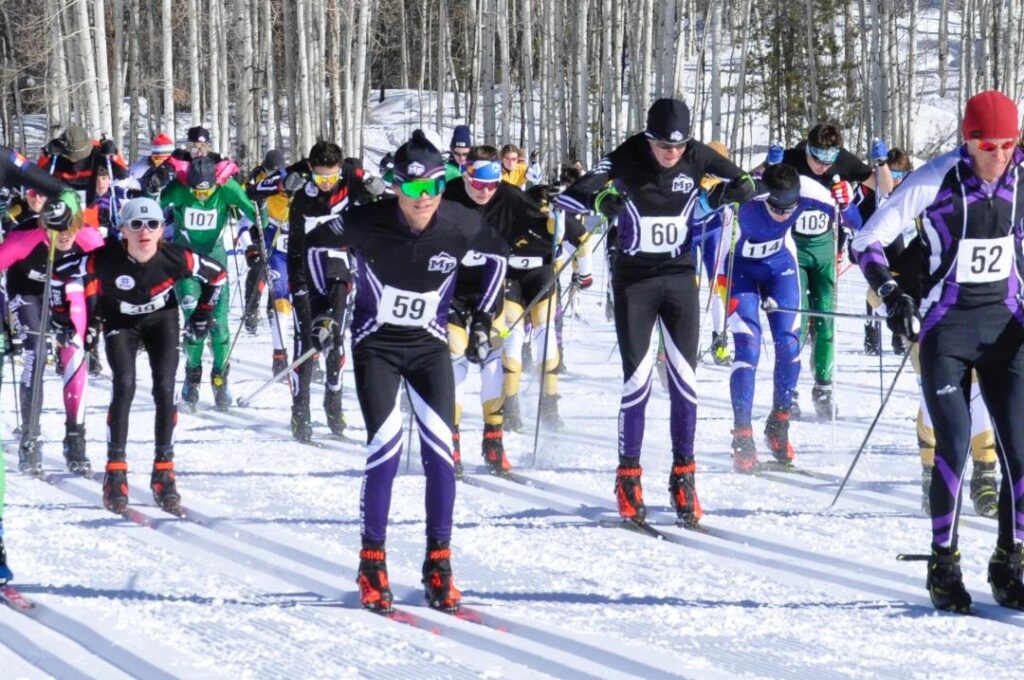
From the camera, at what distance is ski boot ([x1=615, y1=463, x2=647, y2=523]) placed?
702 centimetres

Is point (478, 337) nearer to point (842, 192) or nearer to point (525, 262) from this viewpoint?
point (525, 262)

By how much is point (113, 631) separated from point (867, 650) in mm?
2769

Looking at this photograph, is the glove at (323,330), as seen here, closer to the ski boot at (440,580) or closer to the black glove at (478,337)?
the black glove at (478,337)

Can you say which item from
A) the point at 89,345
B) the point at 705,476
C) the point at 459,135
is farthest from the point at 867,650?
the point at 459,135

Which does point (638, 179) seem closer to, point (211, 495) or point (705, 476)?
point (705, 476)

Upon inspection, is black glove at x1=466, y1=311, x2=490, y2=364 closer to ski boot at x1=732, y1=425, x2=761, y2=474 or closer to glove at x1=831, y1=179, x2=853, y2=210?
ski boot at x1=732, y1=425, x2=761, y2=474

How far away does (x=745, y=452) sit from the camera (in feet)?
28.0

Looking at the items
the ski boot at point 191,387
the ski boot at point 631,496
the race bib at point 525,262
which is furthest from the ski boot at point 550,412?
the ski boot at point 631,496

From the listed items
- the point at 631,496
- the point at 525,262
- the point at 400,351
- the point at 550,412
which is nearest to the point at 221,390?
the point at 550,412

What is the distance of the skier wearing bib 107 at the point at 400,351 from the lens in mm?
5461

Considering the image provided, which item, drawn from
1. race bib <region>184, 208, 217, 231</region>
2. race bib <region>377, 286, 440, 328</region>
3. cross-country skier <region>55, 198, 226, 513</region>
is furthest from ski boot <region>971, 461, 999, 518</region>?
race bib <region>184, 208, 217, 231</region>

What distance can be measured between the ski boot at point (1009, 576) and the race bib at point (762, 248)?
143 inches

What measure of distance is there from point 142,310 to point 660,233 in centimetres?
280

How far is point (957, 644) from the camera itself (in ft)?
16.2
